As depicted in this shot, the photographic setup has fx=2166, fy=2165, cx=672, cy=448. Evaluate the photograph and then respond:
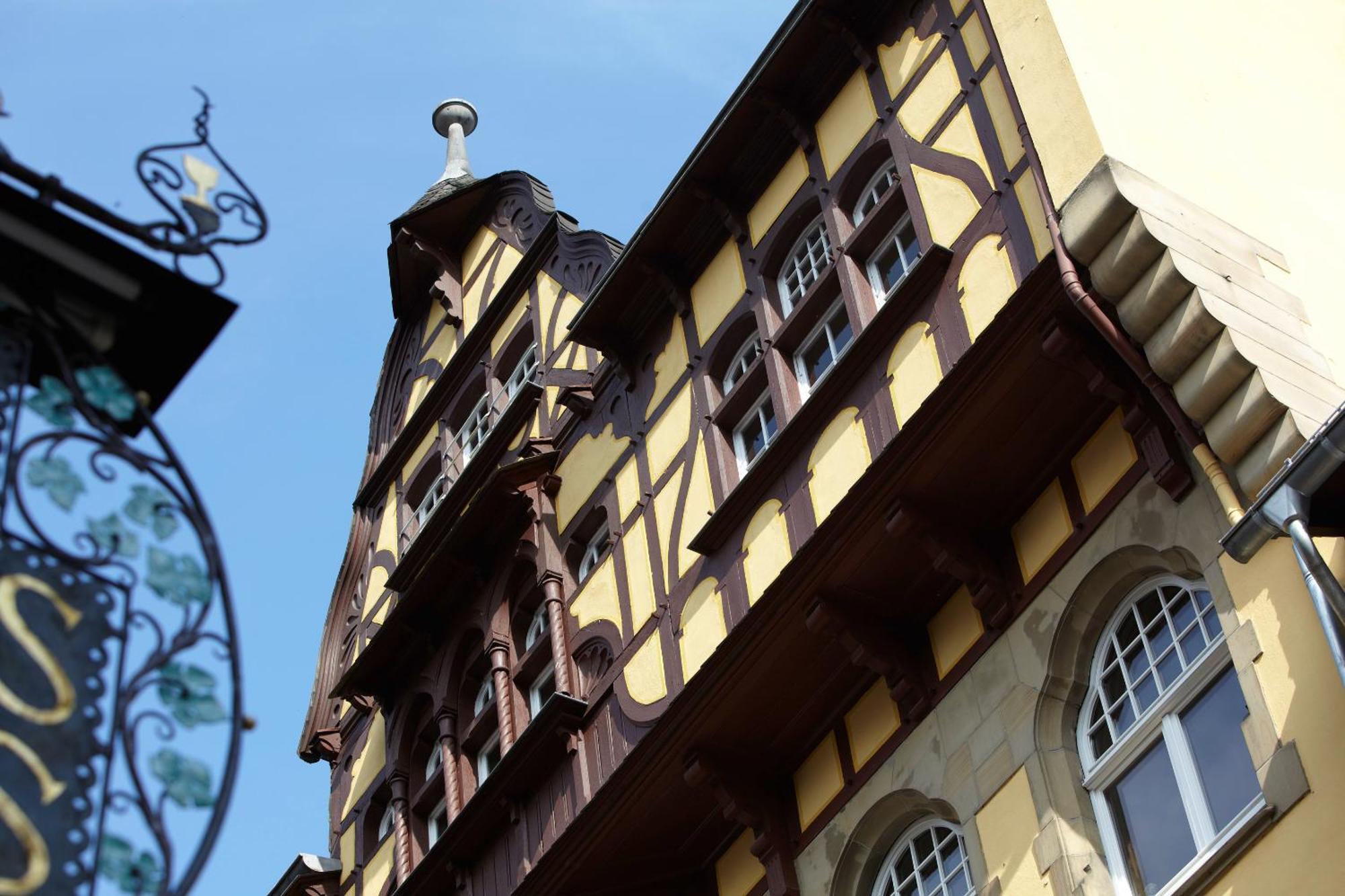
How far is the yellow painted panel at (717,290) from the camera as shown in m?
16.4

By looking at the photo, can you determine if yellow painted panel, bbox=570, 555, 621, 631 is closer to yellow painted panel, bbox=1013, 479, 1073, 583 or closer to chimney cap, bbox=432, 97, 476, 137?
yellow painted panel, bbox=1013, 479, 1073, 583

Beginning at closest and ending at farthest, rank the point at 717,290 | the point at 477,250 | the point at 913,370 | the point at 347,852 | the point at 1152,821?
1. the point at 1152,821
2. the point at 913,370
3. the point at 717,290
4. the point at 347,852
5. the point at 477,250

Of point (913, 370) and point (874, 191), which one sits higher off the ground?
point (874, 191)

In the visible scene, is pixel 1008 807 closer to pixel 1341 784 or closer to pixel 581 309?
pixel 1341 784

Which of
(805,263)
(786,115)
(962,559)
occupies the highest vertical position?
(786,115)

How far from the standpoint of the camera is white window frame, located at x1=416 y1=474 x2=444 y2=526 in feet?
69.9

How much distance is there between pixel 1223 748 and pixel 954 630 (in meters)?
2.50

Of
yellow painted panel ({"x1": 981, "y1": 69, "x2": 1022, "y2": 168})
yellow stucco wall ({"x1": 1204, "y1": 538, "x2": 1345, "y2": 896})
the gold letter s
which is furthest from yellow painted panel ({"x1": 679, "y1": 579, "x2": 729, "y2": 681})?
the gold letter s

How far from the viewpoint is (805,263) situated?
625 inches

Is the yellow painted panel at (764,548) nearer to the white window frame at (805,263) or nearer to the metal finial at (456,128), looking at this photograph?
the white window frame at (805,263)

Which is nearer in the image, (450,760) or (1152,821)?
(1152,821)

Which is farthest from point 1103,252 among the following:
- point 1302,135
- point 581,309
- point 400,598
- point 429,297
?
point 429,297

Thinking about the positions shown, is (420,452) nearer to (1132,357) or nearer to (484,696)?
(484,696)

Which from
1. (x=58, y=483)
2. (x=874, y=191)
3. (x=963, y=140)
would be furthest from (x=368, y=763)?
(x=58, y=483)
